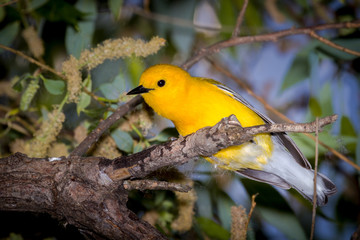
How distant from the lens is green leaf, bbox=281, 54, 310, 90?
354cm

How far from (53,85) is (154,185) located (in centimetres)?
119

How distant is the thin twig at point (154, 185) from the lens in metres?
1.77

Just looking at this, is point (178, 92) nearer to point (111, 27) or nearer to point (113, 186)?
point (113, 186)

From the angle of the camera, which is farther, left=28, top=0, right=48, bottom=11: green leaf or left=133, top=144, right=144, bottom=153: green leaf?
left=28, top=0, right=48, bottom=11: green leaf

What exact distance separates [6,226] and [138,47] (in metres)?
1.90

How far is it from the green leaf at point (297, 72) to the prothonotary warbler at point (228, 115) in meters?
1.30

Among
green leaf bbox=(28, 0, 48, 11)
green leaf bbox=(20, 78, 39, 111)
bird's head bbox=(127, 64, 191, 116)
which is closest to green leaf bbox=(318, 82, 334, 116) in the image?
bird's head bbox=(127, 64, 191, 116)

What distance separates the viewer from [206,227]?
2678mm

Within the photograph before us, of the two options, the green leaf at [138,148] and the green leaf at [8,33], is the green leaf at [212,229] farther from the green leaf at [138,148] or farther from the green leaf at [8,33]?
the green leaf at [8,33]

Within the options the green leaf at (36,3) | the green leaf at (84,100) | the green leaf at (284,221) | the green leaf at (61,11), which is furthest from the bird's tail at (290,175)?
the green leaf at (36,3)

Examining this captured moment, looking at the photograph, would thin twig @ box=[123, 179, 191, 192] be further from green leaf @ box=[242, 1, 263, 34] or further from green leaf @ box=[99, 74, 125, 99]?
green leaf @ box=[242, 1, 263, 34]

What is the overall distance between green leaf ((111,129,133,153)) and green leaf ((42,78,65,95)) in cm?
52

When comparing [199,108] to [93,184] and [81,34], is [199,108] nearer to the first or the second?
[93,184]

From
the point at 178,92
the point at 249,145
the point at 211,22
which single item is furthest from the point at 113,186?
the point at 211,22
